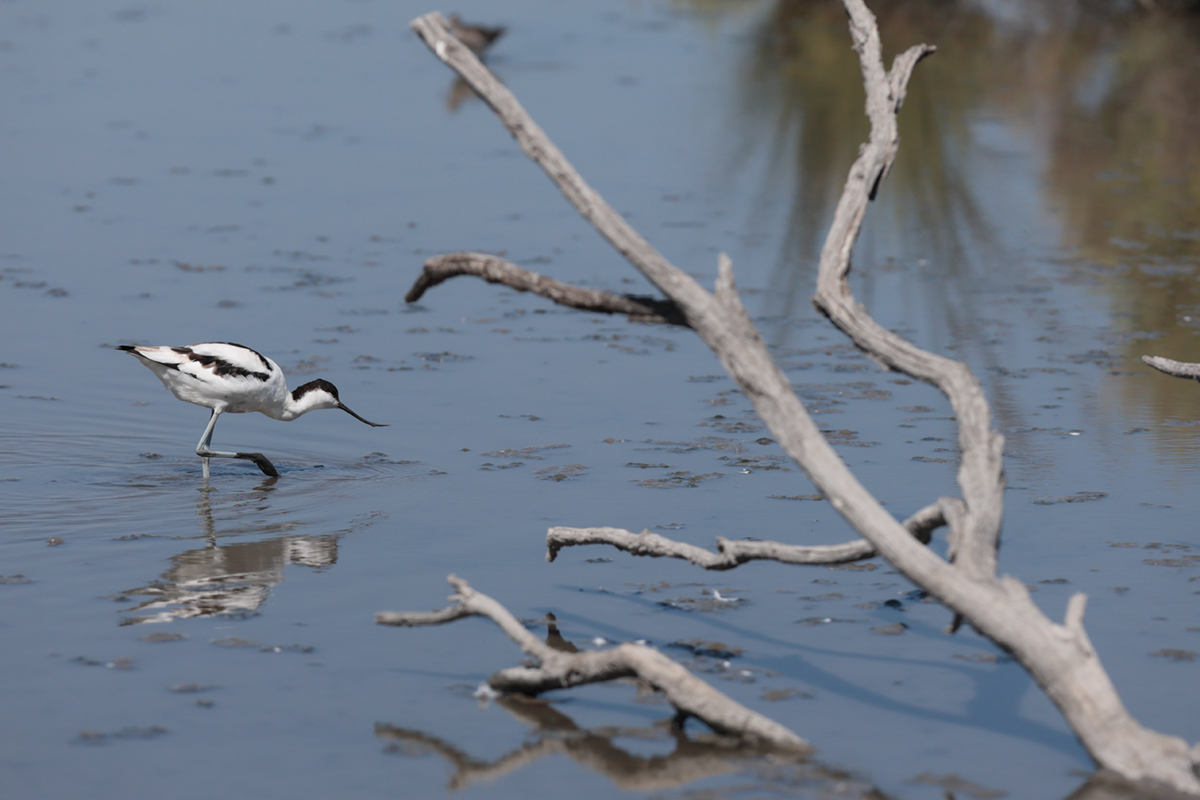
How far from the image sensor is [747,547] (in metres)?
5.05

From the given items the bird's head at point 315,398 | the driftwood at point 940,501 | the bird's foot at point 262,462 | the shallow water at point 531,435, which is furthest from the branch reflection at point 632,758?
the bird's head at point 315,398

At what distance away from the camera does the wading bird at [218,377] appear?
23.4 feet

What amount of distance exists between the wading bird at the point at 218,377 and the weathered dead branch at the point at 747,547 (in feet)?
7.17

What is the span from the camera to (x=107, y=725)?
4.65 meters

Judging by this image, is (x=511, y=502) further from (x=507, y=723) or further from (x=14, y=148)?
(x=14, y=148)

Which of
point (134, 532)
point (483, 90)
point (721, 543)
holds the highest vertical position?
point (483, 90)

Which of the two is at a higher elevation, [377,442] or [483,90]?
[483,90]

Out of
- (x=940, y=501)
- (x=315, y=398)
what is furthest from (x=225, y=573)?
(x=940, y=501)

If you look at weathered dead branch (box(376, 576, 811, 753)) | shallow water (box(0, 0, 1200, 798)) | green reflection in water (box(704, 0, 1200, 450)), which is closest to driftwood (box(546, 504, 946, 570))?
shallow water (box(0, 0, 1200, 798))

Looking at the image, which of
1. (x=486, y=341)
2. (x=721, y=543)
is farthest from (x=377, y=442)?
(x=721, y=543)

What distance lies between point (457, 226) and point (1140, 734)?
863cm

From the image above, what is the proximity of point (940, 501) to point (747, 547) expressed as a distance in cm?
67

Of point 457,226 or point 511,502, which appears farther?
point 457,226

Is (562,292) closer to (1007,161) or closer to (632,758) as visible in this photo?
(632,758)
